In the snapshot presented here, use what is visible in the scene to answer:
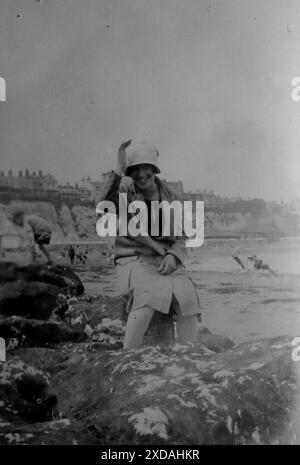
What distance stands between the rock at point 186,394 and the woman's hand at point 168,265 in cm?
47

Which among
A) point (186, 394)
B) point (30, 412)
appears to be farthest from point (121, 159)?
point (30, 412)

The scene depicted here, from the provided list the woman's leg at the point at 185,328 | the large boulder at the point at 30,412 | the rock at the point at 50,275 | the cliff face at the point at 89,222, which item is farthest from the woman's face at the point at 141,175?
the large boulder at the point at 30,412

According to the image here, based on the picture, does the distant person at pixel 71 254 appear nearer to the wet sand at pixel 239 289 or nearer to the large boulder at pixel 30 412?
the wet sand at pixel 239 289

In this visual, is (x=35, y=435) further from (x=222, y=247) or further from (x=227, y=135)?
(x=227, y=135)

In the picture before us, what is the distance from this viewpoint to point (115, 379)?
3.18 m

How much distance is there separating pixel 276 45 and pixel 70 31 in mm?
1348

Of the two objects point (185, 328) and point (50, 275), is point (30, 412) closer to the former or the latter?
point (50, 275)

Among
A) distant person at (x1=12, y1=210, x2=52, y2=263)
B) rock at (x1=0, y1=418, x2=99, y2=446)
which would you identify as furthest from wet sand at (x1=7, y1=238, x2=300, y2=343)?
rock at (x1=0, y1=418, x2=99, y2=446)

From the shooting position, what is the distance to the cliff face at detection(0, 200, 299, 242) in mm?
3504

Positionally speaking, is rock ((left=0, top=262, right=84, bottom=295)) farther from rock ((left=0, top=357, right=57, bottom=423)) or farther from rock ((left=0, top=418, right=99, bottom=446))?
rock ((left=0, top=418, right=99, bottom=446))

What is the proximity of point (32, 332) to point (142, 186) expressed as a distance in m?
1.16

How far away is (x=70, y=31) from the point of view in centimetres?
351

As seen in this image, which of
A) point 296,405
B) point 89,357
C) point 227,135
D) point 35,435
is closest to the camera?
point 35,435
